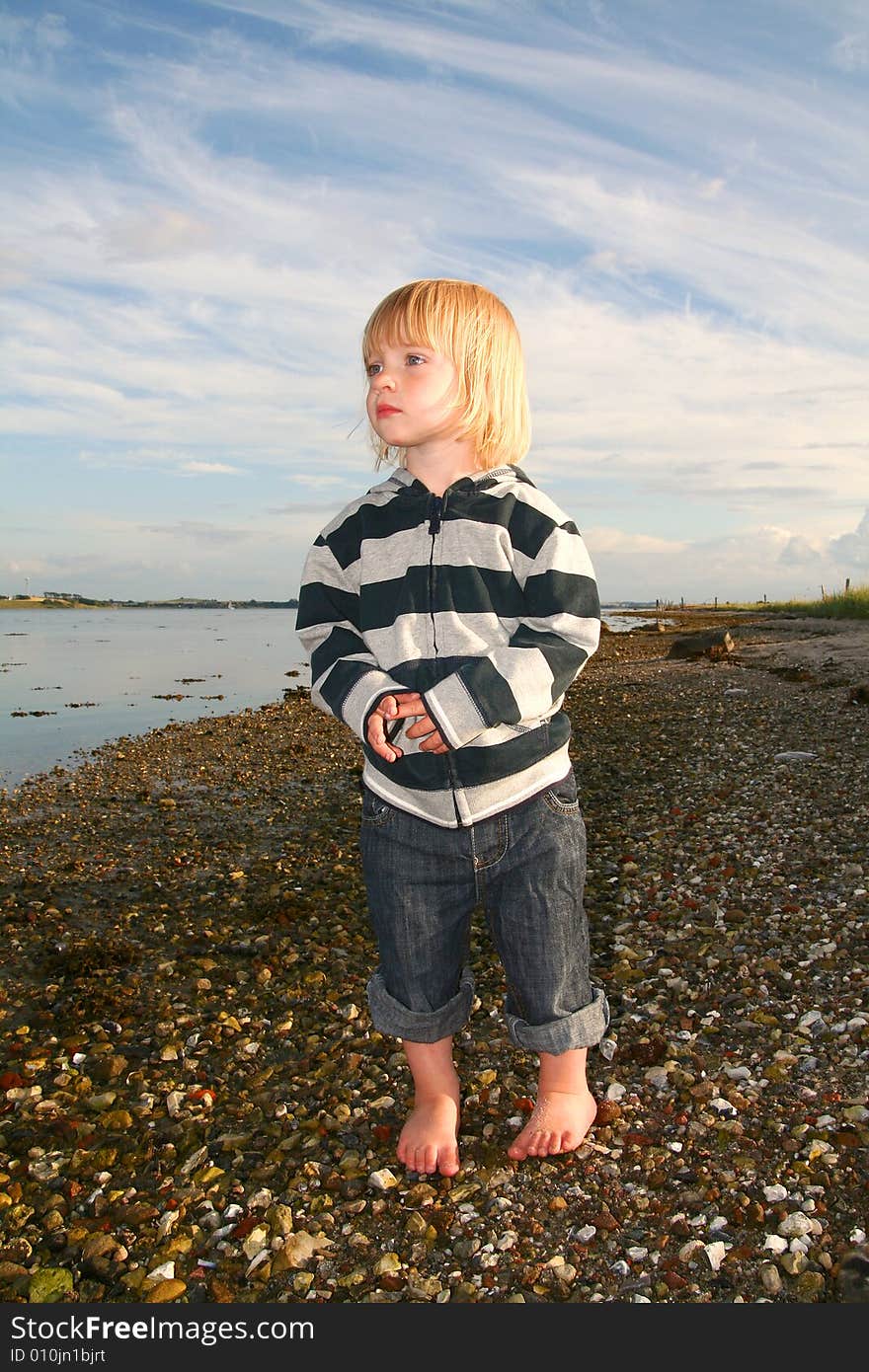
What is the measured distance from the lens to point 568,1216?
3531mm

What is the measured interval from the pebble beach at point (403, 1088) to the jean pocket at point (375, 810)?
4.94 feet

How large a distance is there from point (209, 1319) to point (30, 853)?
772 cm

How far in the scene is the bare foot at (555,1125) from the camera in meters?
3.89

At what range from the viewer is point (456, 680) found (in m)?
3.38

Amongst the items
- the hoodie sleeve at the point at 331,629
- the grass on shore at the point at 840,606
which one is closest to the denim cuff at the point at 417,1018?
the hoodie sleeve at the point at 331,629

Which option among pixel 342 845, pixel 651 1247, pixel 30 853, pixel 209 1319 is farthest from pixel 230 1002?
pixel 30 853

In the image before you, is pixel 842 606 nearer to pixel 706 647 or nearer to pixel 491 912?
pixel 706 647

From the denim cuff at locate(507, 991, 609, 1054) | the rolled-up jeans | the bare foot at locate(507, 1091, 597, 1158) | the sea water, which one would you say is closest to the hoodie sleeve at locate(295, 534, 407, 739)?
the rolled-up jeans

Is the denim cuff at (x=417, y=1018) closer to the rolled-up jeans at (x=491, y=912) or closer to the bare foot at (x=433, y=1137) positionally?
the rolled-up jeans at (x=491, y=912)

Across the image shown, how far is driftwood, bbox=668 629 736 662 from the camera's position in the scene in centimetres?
2772

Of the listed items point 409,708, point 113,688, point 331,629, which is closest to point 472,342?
point 331,629

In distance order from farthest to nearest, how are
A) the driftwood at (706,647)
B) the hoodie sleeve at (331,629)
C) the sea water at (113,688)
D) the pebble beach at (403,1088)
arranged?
the driftwood at (706,647), the sea water at (113,688), the hoodie sleeve at (331,629), the pebble beach at (403,1088)

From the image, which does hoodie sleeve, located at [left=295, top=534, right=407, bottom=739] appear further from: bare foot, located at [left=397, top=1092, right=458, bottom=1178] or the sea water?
the sea water

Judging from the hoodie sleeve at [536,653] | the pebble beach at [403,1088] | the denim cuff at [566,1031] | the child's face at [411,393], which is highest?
the child's face at [411,393]
